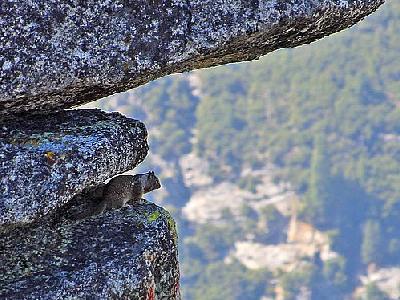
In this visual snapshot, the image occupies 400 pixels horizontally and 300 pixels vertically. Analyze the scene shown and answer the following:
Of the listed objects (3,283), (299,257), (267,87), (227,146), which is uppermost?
(267,87)

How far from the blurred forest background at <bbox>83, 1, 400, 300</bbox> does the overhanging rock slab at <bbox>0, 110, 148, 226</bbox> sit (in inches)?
5678

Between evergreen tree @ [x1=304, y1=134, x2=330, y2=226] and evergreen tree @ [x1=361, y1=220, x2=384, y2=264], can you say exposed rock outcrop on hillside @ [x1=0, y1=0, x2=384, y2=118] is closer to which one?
A: evergreen tree @ [x1=361, y1=220, x2=384, y2=264]

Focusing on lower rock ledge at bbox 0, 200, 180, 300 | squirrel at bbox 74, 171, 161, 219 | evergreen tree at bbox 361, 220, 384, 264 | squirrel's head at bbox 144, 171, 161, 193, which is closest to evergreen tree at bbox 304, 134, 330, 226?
evergreen tree at bbox 361, 220, 384, 264

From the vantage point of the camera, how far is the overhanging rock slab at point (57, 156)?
824cm

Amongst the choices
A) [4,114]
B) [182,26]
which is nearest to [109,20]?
[182,26]

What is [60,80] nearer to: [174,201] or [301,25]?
[301,25]

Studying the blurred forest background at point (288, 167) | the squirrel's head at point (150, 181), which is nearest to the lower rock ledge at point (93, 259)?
the squirrel's head at point (150, 181)

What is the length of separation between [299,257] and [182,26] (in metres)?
153

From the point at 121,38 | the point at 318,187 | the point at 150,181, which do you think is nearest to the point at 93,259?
the point at 150,181

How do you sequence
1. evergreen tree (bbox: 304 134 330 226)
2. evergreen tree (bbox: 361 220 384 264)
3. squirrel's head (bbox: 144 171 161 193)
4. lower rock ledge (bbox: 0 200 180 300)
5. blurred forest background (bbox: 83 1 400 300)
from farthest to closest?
evergreen tree (bbox: 304 134 330 226) → evergreen tree (bbox: 361 220 384 264) → blurred forest background (bbox: 83 1 400 300) → squirrel's head (bbox: 144 171 161 193) → lower rock ledge (bbox: 0 200 180 300)

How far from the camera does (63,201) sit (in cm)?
841

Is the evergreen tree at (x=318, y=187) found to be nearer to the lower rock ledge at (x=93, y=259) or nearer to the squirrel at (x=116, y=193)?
the squirrel at (x=116, y=193)

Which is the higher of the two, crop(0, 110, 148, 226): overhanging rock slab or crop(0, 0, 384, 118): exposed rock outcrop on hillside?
crop(0, 0, 384, 118): exposed rock outcrop on hillside

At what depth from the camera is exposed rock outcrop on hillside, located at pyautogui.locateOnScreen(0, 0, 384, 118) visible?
8148 millimetres
